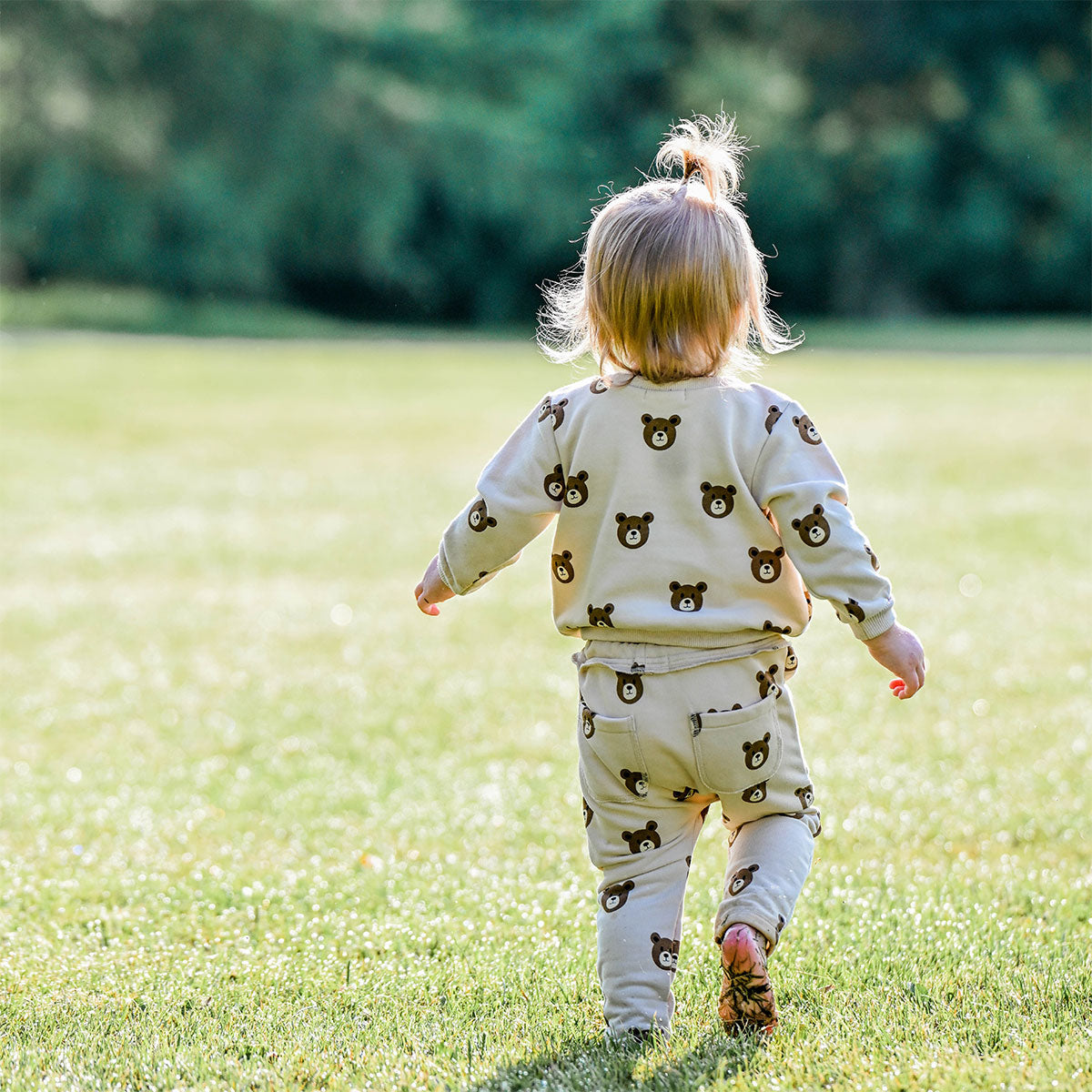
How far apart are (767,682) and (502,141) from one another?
99.3ft

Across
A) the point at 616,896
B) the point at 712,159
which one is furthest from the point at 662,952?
the point at 712,159

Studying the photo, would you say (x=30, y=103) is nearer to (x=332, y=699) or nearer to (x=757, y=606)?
(x=332, y=699)

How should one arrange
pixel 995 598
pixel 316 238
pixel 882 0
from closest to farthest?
pixel 995 598, pixel 316 238, pixel 882 0

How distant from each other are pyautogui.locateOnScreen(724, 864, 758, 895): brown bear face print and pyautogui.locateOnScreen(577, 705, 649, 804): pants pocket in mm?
211

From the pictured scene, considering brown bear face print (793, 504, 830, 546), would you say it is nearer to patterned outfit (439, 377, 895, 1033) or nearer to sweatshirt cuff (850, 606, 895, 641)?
patterned outfit (439, 377, 895, 1033)

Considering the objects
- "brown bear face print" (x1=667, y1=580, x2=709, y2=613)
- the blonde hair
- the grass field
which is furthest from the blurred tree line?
"brown bear face print" (x1=667, y1=580, x2=709, y2=613)

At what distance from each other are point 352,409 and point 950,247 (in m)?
26.7

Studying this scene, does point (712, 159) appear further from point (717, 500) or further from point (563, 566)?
point (563, 566)

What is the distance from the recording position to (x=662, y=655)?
2400mm

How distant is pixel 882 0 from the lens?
125 ft

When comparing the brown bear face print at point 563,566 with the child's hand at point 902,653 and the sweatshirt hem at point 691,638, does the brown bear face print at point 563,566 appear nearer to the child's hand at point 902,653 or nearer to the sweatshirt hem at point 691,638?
the sweatshirt hem at point 691,638

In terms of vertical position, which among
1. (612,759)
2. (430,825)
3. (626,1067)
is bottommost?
(430,825)

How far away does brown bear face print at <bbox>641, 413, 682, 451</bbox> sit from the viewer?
2369 millimetres

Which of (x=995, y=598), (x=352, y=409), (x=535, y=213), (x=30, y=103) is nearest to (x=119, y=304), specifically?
(x=30, y=103)
